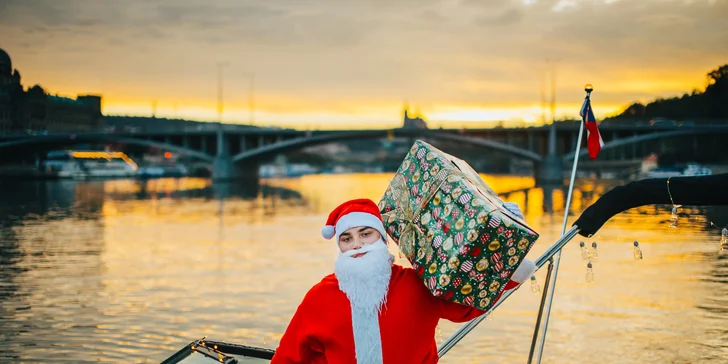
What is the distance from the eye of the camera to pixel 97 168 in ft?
291

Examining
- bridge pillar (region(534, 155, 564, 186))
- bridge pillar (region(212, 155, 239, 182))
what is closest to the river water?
bridge pillar (region(534, 155, 564, 186))

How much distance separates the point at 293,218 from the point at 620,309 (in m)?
19.7

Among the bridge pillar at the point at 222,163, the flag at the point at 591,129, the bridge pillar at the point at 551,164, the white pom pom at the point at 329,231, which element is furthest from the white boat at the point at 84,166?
the white pom pom at the point at 329,231

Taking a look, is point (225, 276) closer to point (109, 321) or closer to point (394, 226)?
point (109, 321)

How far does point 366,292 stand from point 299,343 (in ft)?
1.07

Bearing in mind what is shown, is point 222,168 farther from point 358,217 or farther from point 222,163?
point 358,217

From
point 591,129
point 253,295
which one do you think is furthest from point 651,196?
point 253,295

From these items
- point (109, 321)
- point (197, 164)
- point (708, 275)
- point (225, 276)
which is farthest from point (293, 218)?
point (197, 164)

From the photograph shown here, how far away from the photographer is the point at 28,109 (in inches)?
3398

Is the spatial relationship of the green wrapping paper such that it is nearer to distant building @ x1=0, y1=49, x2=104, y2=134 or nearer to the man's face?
the man's face

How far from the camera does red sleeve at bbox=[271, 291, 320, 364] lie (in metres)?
3.25

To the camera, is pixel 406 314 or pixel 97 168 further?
pixel 97 168

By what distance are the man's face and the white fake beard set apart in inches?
1.8

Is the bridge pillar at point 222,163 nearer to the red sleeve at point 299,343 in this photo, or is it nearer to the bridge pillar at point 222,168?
the bridge pillar at point 222,168
